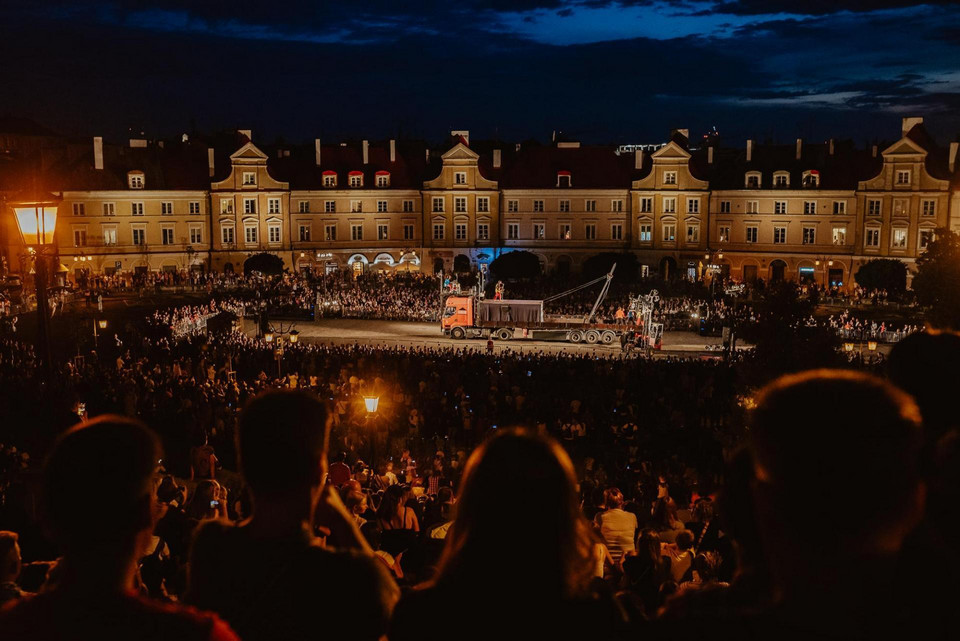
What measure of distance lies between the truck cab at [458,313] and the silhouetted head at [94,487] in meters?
36.7

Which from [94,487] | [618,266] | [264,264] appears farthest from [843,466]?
[264,264]

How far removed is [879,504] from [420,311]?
42.9 metres

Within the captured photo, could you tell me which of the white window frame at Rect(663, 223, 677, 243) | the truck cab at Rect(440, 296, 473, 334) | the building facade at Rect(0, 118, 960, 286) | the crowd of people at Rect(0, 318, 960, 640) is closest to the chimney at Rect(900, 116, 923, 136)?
the building facade at Rect(0, 118, 960, 286)

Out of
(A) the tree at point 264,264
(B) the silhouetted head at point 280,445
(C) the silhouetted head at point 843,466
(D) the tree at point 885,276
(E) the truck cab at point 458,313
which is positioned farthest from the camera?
(A) the tree at point 264,264

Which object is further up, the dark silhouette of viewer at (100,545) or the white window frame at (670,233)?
the white window frame at (670,233)

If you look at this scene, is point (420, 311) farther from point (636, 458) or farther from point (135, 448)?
point (135, 448)

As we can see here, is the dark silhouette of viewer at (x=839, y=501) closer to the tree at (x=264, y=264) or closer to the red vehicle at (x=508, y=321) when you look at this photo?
the red vehicle at (x=508, y=321)

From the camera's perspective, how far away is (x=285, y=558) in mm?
2740

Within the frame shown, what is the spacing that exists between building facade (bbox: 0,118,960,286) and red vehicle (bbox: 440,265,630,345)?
68.7 feet

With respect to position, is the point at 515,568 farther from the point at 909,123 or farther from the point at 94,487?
the point at 909,123

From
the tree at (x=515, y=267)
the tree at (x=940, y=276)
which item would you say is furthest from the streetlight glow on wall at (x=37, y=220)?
the tree at (x=515, y=267)

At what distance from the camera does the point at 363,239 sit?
64.3 metres

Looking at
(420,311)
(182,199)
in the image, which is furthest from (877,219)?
(182,199)

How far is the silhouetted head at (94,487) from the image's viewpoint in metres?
2.42
